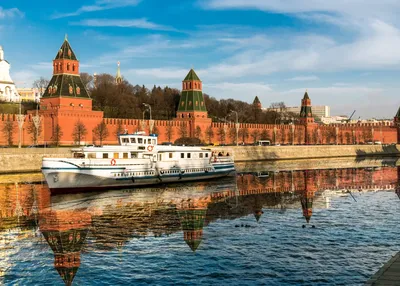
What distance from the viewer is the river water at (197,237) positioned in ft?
48.1

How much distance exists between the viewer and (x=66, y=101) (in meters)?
67.5

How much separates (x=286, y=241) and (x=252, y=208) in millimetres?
7997

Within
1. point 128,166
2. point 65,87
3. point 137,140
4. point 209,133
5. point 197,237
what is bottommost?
point 197,237

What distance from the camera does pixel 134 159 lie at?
3678cm

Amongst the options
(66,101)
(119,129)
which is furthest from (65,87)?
(119,129)

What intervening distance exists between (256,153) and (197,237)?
5797 cm

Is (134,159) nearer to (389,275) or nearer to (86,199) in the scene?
(86,199)

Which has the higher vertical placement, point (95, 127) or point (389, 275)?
point (95, 127)

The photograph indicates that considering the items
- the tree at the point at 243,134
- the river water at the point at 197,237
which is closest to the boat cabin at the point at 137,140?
the river water at the point at 197,237

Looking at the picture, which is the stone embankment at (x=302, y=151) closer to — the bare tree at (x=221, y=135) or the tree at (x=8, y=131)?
the bare tree at (x=221, y=135)

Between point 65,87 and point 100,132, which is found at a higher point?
point 65,87

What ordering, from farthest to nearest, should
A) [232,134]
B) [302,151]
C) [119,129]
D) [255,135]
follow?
[255,135]
[232,134]
[302,151]
[119,129]

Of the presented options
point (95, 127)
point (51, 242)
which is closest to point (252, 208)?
point (51, 242)

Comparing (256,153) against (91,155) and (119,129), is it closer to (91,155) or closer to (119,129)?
(119,129)
